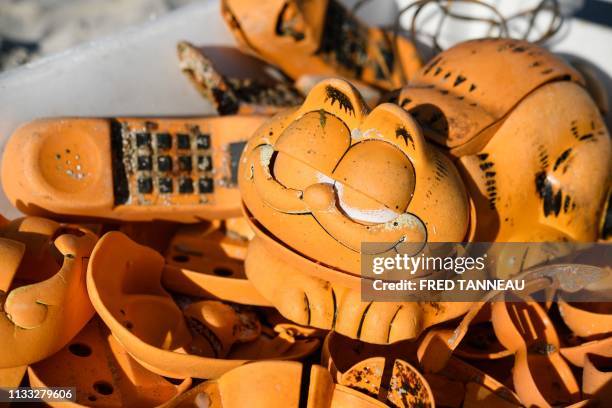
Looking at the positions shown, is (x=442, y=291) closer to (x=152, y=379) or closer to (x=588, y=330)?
(x=588, y=330)

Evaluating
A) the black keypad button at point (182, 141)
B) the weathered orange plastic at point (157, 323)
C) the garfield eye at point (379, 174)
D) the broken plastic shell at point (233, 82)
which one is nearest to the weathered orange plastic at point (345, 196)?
the garfield eye at point (379, 174)

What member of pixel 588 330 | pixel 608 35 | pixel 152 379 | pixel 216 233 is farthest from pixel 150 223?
pixel 608 35

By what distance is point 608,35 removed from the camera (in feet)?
3.55

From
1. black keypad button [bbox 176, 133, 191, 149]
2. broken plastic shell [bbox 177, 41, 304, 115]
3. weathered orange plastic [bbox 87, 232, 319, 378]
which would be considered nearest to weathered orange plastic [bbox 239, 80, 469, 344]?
weathered orange plastic [bbox 87, 232, 319, 378]

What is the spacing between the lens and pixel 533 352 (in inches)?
29.5

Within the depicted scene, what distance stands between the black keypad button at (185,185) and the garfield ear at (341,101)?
29 cm

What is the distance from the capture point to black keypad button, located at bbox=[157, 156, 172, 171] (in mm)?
843

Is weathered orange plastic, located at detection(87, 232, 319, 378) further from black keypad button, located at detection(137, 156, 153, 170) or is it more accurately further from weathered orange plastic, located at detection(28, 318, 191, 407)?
black keypad button, located at detection(137, 156, 153, 170)

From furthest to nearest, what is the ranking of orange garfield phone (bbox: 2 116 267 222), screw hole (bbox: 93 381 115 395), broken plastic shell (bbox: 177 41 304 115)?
broken plastic shell (bbox: 177 41 304 115)
orange garfield phone (bbox: 2 116 267 222)
screw hole (bbox: 93 381 115 395)

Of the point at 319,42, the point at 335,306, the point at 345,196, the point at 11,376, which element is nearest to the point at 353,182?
the point at 345,196

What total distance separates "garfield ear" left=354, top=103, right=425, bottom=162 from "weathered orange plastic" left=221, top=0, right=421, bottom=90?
0.45 metres

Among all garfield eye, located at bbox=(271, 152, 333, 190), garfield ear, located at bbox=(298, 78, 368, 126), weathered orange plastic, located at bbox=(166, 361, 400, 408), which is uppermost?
garfield ear, located at bbox=(298, 78, 368, 126)

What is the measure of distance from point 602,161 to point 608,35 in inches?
16.6

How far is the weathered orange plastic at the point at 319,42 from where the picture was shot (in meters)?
1.00
